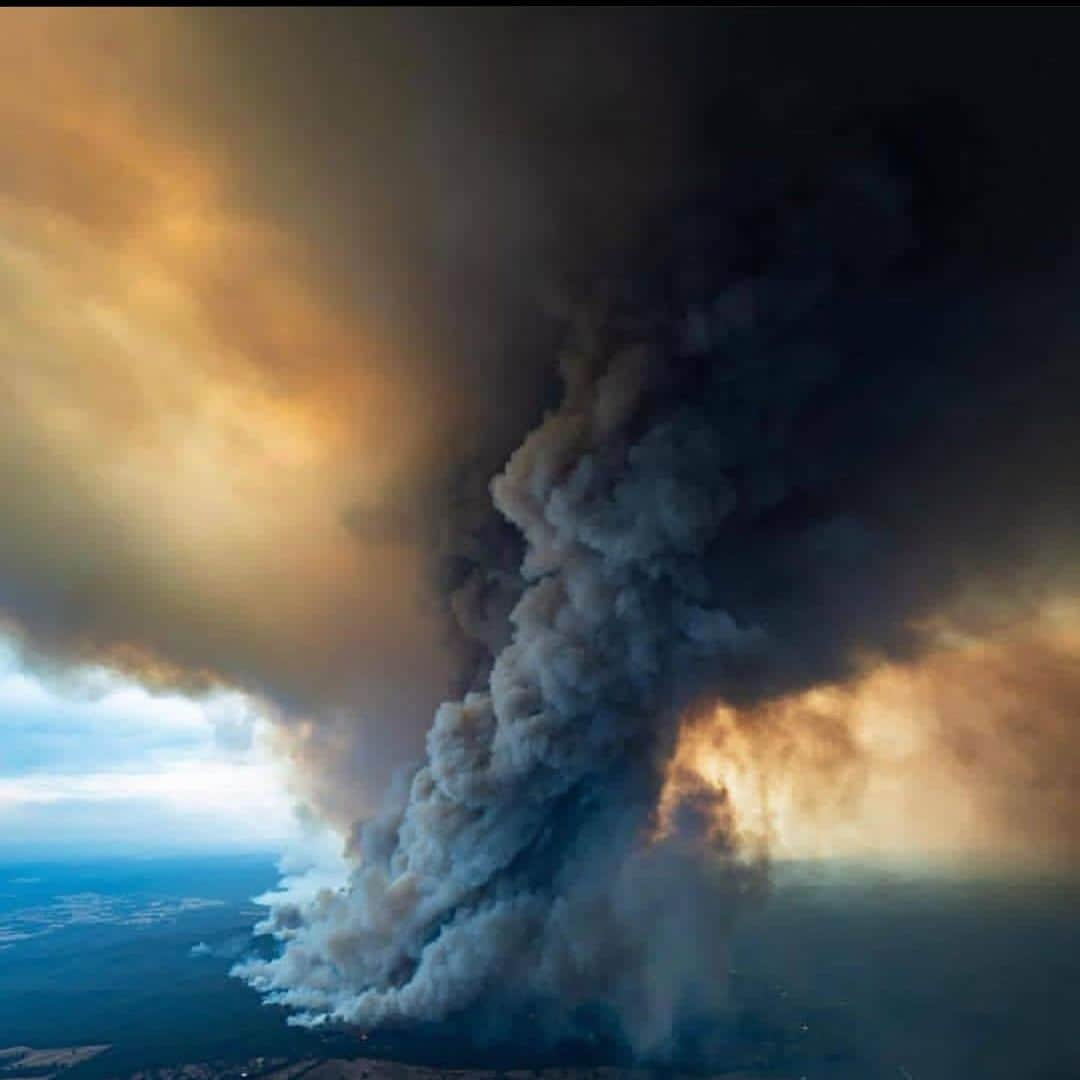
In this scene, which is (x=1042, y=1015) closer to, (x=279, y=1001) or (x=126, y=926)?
(x=279, y=1001)

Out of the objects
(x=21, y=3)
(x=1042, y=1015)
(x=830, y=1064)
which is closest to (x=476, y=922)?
(x=830, y=1064)

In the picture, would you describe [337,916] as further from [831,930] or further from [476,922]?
[831,930]

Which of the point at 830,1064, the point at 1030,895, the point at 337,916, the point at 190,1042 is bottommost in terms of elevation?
the point at 830,1064

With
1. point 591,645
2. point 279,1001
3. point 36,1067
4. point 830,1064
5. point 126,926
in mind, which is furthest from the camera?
point 126,926

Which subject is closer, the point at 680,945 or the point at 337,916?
the point at 680,945

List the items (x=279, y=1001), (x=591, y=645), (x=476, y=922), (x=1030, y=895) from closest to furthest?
(x=591, y=645)
(x=476, y=922)
(x=279, y=1001)
(x=1030, y=895)

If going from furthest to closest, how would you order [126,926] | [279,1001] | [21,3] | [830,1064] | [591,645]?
1. [126,926]
2. [279,1001]
3. [830,1064]
4. [591,645]
5. [21,3]

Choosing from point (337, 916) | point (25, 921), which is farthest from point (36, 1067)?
point (25, 921)

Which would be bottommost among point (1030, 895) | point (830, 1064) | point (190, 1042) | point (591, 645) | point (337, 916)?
point (830, 1064)

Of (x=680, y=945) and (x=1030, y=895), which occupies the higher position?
(x=1030, y=895)
